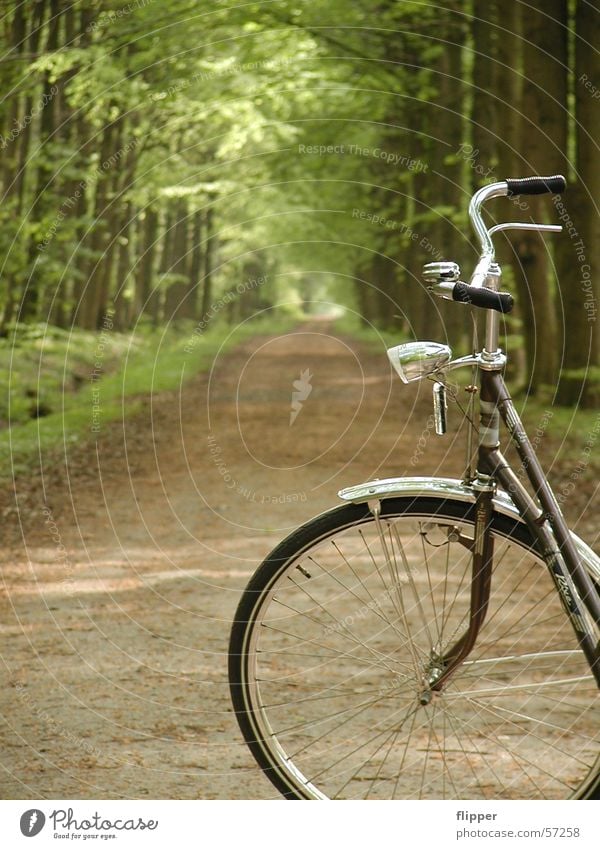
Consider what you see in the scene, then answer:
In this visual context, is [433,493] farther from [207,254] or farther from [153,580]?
[207,254]

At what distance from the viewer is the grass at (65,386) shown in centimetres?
998

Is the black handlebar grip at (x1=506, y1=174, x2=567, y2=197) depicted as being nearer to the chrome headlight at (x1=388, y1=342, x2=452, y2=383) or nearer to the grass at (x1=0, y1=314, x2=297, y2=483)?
the chrome headlight at (x1=388, y1=342, x2=452, y2=383)

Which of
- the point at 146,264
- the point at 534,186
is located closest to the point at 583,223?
the point at 534,186

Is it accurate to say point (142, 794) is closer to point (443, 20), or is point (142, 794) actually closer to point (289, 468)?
point (289, 468)

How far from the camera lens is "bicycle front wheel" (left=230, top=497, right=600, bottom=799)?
3.01 meters

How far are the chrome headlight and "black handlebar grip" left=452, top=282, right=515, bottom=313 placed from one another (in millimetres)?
137

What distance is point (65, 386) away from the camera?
15531 millimetres

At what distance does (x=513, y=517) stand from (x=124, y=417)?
35.6ft

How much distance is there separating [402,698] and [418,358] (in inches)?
44.6

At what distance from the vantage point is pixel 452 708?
4199 millimetres

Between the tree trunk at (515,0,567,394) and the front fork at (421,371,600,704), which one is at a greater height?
the tree trunk at (515,0,567,394)

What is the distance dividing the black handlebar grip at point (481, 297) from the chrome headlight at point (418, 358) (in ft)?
0.45

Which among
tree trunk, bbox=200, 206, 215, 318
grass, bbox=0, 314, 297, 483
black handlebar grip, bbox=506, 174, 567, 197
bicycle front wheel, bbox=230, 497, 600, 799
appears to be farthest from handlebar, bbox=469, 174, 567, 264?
tree trunk, bbox=200, 206, 215, 318
